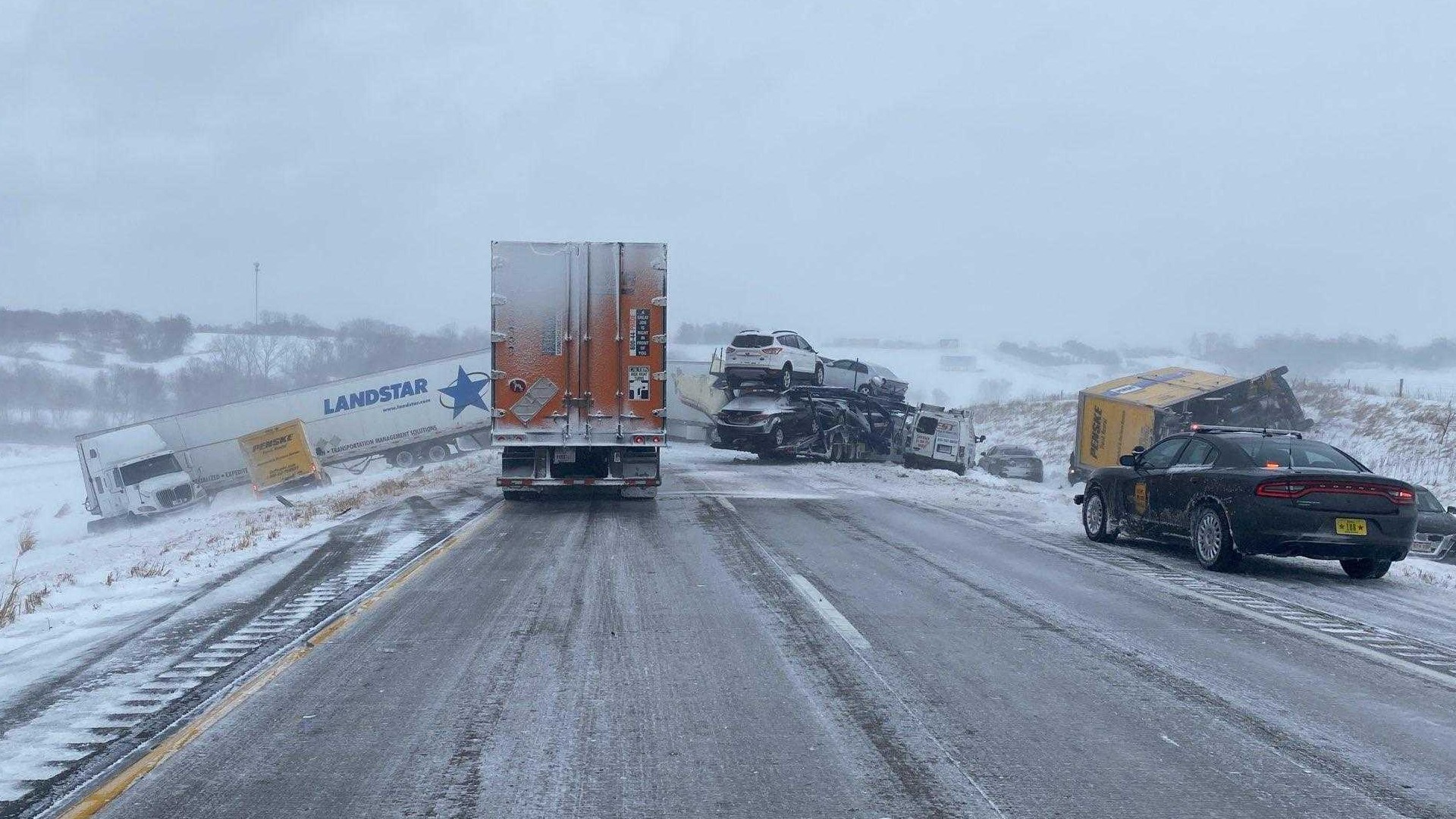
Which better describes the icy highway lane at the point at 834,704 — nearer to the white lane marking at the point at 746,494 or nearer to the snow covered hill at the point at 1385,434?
the white lane marking at the point at 746,494

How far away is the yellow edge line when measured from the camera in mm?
4316

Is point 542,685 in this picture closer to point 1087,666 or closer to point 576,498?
point 1087,666

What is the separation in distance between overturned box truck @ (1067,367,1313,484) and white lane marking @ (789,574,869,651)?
1911 centimetres

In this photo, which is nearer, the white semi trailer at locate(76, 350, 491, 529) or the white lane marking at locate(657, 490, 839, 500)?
the white lane marking at locate(657, 490, 839, 500)

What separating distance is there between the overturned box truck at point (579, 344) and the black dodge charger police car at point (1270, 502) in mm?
7421

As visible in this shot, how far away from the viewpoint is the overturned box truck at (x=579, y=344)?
16.3 meters

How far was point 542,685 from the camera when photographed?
610 cm

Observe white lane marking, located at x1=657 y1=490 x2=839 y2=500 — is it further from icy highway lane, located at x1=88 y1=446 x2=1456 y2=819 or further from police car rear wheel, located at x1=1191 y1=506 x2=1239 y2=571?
police car rear wheel, located at x1=1191 y1=506 x2=1239 y2=571

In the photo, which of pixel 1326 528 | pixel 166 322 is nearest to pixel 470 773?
pixel 1326 528

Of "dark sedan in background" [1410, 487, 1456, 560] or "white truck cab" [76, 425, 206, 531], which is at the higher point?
"dark sedan in background" [1410, 487, 1456, 560]

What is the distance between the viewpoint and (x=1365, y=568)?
434 inches

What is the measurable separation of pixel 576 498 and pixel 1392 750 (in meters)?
15.0

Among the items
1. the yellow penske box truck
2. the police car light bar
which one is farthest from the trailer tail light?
the yellow penske box truck

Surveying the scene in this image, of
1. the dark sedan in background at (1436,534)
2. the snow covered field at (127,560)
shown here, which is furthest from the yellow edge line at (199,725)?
the dark sedan in background at (1436,534)
